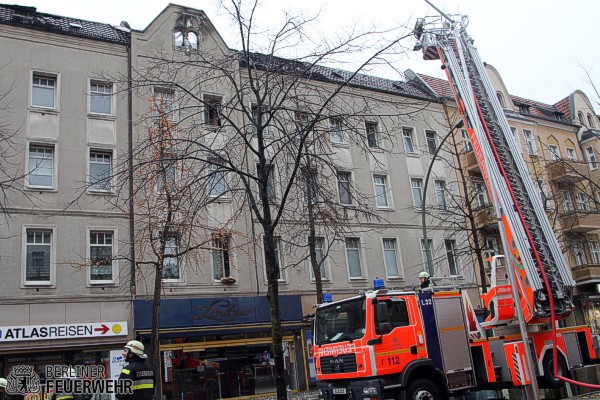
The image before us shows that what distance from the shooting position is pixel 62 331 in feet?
57.3

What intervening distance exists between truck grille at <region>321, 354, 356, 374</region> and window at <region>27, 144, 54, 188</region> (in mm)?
12544

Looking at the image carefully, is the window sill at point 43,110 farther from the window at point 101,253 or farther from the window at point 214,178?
the window at point 214,178

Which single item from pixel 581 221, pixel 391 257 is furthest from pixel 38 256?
pixel 581 221

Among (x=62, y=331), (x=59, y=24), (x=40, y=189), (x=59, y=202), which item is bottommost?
(x=62, y=331)

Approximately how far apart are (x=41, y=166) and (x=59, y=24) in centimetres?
630

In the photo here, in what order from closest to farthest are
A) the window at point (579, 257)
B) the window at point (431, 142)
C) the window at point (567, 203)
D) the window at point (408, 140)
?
1. the window at point (408, 140)
2. the window at point (431, 142)
3. the window at point (579, 257)
4. the window at point (567, 203)

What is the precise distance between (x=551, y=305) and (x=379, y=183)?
53.4 feet

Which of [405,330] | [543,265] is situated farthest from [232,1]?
[543,265]

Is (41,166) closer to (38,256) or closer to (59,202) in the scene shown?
(59,202)

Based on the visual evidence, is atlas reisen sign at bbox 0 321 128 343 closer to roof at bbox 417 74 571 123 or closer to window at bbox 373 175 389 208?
window at bbox 373 175 389 208

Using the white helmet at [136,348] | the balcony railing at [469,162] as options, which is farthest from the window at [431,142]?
the white helmet at [136,348]

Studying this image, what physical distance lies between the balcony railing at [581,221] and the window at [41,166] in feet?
84.8

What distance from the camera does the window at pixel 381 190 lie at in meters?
26.4

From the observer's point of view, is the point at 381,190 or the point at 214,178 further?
the point at 381,190
